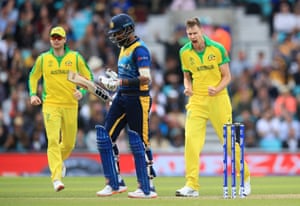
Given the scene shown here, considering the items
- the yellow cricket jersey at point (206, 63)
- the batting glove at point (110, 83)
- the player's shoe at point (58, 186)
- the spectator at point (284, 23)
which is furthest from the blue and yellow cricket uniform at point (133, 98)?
the spectator at point (284, 23)

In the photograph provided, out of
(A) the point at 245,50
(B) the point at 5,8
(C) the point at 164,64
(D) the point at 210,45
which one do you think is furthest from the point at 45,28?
(D) the point at 210,45

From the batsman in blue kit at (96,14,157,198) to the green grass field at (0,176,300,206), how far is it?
28cm

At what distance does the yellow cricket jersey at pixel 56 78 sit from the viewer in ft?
46.3

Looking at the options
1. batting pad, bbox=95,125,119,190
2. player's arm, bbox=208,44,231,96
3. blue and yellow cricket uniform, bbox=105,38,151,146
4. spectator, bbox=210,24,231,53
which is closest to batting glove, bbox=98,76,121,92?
blue and yellow cricket uniform, bbox=105,38,151,146

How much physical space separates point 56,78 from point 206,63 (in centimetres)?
233

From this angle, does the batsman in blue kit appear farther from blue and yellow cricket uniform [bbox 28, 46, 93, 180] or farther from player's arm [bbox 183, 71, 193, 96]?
blue and yellow cricket uniform [bbox 28, 46, 93, 180]

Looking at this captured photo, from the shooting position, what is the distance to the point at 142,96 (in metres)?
12.4

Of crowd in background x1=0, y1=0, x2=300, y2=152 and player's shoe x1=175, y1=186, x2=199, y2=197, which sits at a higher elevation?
crowd in background x1=0, y1=0, x2=300, y2=152

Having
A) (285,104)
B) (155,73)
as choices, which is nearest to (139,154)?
(285,104)

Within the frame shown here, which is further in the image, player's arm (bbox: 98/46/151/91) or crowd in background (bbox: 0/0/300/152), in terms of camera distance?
crowd in background (bbox: 0/0/300/152)

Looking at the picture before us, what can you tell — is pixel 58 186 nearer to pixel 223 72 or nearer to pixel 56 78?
pixel 56 78

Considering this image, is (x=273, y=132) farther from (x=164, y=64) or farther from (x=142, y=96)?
(x=142, y=96)

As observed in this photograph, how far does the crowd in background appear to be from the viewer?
21.4 m

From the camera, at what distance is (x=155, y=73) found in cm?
2303
